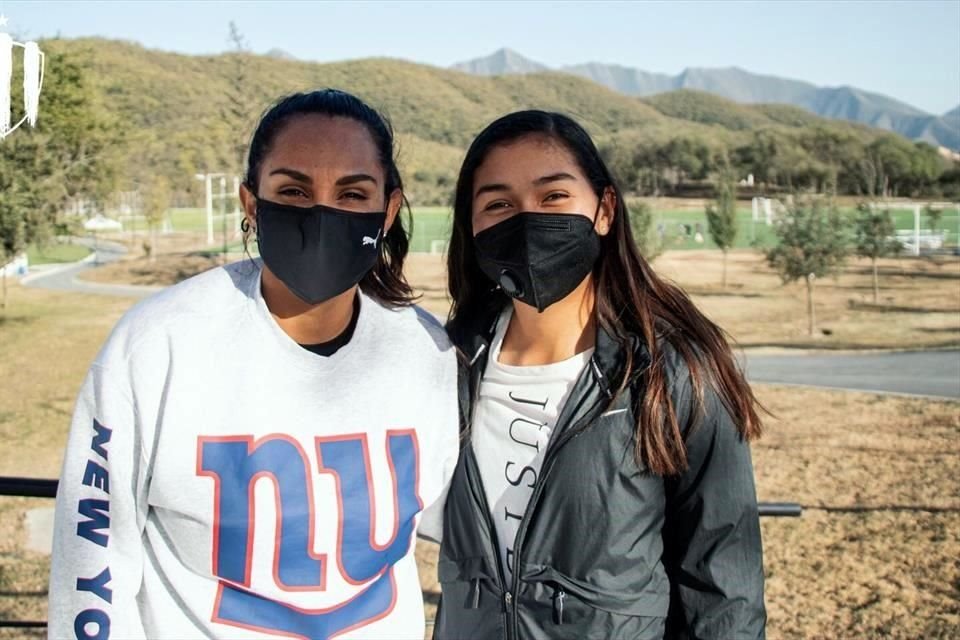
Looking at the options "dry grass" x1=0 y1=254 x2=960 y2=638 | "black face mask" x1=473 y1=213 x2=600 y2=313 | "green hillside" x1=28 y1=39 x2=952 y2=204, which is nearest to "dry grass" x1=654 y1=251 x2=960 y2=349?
"dry grass" x1=0 y1=254 x2=960 y2=638

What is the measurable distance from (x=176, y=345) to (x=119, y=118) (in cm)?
3552

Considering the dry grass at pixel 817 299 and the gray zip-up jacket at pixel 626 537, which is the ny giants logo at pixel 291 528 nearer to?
the gray zip-up jacket at pixel 626 537

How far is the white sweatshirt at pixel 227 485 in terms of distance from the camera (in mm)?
1521

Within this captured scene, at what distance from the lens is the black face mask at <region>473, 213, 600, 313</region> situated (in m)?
1.94

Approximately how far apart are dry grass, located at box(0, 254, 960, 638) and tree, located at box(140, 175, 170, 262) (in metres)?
21.4

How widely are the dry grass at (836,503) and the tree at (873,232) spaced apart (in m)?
5.09

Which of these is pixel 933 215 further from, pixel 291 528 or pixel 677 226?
pixel 291 528

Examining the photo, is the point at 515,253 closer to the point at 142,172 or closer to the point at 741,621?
the point at 741,621

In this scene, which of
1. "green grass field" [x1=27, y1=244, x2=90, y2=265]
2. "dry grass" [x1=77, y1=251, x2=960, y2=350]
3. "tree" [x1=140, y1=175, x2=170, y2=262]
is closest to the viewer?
"dry grass" [x1=77, y1=251, x2=960, y2=350]

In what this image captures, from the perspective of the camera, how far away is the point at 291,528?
5.21 feet

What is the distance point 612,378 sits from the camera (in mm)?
1815

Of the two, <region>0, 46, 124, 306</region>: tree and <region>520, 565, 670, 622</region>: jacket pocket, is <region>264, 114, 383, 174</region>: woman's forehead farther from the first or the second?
<region>0, 46, 124, 306</region>: tree

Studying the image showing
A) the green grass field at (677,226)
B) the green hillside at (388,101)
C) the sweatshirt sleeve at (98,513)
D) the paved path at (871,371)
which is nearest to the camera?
the sweatshirt sleeve at (98,513)

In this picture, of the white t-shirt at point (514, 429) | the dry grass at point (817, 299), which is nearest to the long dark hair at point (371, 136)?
the white t-shirt at point (514, 429)
